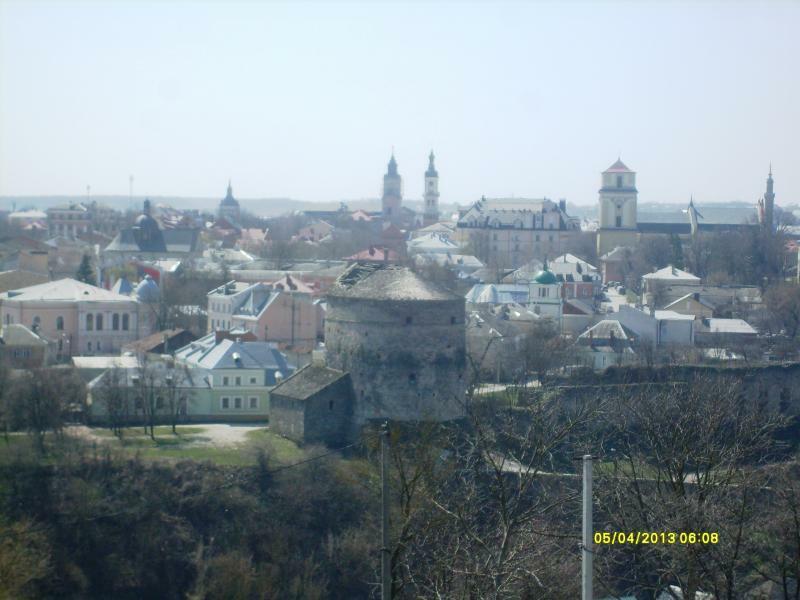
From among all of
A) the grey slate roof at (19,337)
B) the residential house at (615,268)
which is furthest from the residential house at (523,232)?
the grey slate roof at (19,337)

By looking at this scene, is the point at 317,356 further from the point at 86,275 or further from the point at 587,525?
the point at 587,525

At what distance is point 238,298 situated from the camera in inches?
1561

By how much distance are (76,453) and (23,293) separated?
16310 mm

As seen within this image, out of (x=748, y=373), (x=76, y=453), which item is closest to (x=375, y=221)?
(x=748, y=373)

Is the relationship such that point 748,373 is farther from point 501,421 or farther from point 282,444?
point 282,444

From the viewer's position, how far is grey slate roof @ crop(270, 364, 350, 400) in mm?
26781

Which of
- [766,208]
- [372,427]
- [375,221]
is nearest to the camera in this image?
[372,427]

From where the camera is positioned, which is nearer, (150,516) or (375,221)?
(150,516)

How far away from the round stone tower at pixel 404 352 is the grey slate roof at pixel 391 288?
24 mm

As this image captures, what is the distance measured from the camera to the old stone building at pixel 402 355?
2664 cm

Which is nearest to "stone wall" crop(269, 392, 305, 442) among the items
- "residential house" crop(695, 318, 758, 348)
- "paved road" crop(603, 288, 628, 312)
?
"residential house" crop(695, 318, 758, 348)

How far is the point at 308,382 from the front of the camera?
27.3 m
